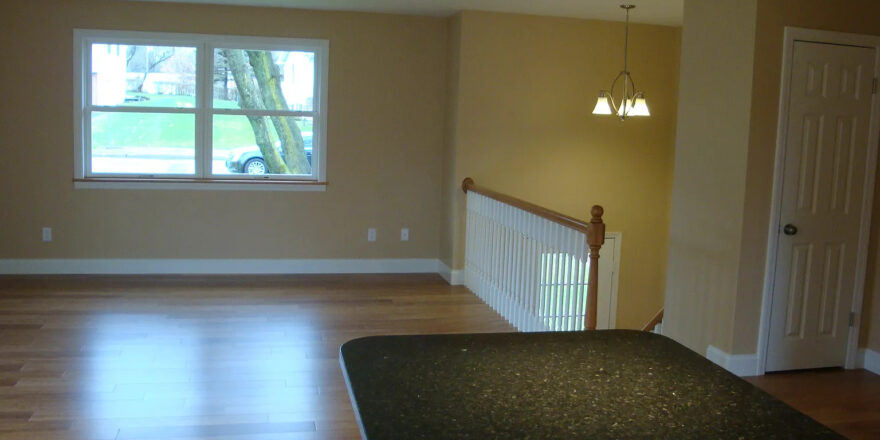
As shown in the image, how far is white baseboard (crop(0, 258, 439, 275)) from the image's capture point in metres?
6.56

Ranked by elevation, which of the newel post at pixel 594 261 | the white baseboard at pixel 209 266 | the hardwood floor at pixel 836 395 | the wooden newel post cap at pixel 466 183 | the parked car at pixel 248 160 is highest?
the parked car at pixel 248 160

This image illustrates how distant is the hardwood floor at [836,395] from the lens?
3709 mm

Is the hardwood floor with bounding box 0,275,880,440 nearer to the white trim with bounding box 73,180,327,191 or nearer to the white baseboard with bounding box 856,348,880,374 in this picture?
the white baseboard with bounding box 856,348,880,374

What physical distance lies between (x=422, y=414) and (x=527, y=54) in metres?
5.48

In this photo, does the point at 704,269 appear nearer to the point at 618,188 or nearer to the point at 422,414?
the point at 618,188

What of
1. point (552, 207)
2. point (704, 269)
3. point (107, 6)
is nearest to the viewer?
point (704, 269)

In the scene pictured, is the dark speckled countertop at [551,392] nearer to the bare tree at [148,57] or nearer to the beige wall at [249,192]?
the beige wall at [249,192]

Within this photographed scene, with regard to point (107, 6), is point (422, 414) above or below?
below

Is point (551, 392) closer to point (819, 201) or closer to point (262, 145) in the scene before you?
point (819, 201)

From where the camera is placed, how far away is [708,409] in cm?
154

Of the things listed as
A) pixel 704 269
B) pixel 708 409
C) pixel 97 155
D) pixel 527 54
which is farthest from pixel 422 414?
pixel 97 155

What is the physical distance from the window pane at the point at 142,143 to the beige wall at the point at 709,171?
4096mm

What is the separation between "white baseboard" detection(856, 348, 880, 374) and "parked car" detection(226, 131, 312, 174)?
4503mm

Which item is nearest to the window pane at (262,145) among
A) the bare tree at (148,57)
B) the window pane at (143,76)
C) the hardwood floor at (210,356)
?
the window pane at (143,76)
